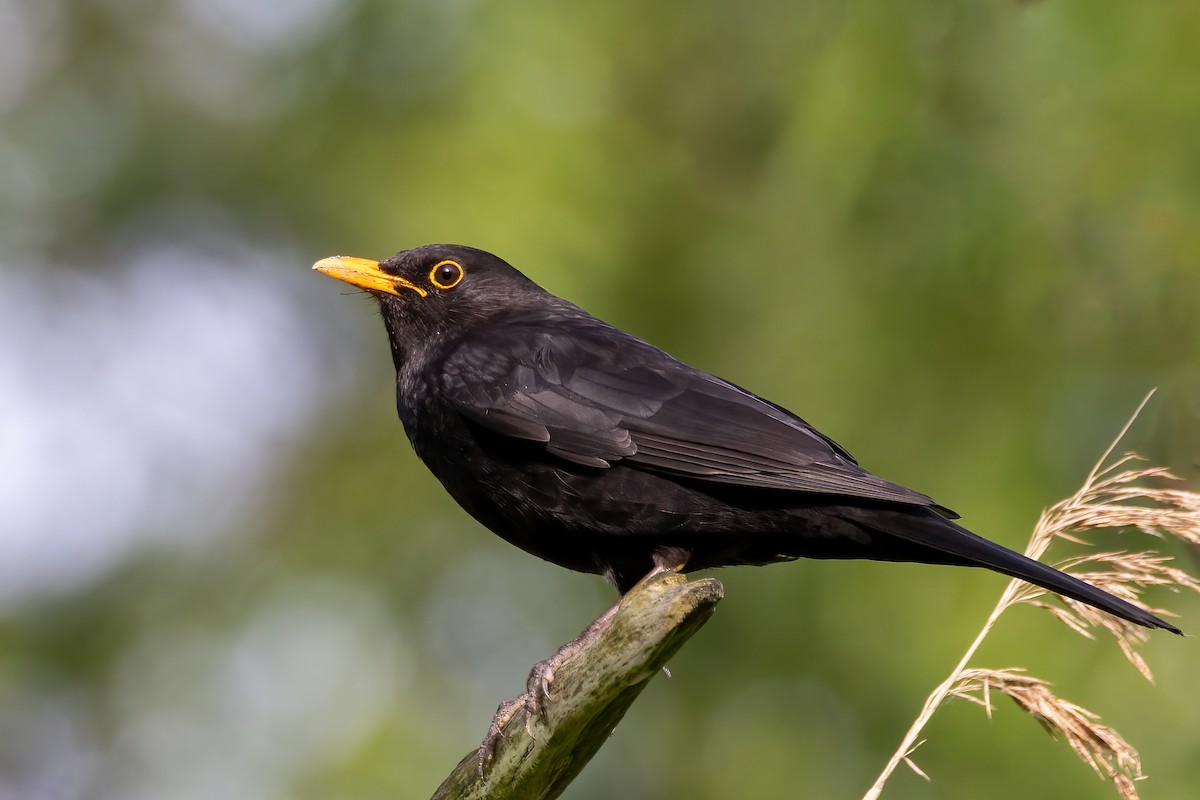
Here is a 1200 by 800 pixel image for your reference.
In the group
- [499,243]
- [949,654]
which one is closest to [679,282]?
[499,243]

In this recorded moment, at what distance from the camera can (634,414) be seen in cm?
424

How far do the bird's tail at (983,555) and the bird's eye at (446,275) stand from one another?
1.92m

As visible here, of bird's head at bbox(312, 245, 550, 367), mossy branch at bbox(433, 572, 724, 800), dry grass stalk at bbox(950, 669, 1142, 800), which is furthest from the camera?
bird's head at bbox(312, 245, 550, 367)

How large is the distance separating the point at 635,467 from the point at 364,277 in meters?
1.53

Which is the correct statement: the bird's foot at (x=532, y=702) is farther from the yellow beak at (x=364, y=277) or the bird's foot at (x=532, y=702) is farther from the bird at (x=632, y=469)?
the yellow beak at (x=364, y=277)

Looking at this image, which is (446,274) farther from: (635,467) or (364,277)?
(635,467)

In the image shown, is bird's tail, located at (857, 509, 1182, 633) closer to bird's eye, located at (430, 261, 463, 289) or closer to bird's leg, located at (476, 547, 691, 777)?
bird's leg, located at (476, 547, 691, 777)

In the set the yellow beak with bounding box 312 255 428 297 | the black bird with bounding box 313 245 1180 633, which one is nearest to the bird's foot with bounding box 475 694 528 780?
the black bird with bounding box 313 245 1180 633

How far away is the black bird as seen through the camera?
3.94m

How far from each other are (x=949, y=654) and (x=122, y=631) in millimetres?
4847

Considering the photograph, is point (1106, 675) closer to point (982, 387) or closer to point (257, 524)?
point (982, 387)

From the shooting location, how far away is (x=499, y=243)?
6.96 meters

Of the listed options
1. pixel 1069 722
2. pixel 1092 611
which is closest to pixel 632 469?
pixel 1092 611

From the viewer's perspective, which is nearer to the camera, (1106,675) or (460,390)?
(460,390)
